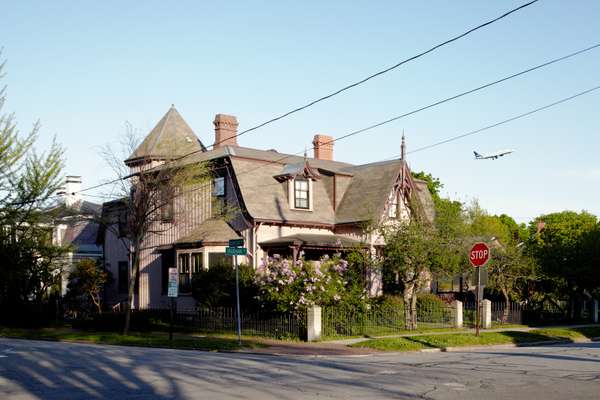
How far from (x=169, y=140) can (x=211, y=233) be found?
5349 millimetres

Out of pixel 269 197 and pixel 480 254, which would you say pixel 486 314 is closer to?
pixel 480 254

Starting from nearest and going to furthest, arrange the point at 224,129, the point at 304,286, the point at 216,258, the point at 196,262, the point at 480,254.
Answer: the point at 480,254, the point at 304,286, the point at 216,258, the point at 196,262, the point at 224,129

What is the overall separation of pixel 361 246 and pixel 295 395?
1918 centimetres

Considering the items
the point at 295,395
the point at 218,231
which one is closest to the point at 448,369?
the point at 295,395

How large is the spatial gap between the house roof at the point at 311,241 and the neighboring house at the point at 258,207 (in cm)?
6

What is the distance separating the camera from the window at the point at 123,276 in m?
41.8

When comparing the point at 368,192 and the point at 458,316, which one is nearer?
the point at 458,316

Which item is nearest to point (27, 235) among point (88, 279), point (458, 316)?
point (88, 279)

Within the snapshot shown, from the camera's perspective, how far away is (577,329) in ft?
100

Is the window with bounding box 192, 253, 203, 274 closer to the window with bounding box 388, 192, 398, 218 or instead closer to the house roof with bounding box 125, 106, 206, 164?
the house roof with bounding box 125, 106, 206, 164

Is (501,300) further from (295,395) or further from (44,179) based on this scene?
(295,395)

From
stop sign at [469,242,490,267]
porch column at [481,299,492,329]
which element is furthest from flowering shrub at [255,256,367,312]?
porch column at [481,299,492,329]

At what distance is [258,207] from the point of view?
3488 cm

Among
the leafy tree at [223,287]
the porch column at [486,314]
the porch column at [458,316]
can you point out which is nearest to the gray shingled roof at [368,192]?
the porch column at [458,316]
